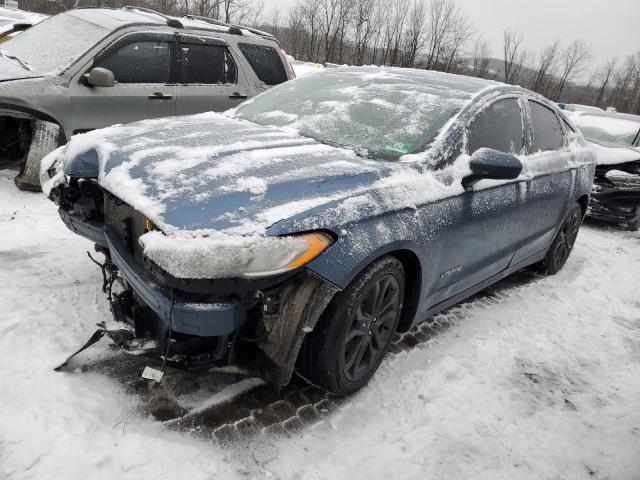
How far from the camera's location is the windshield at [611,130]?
8.55 metres

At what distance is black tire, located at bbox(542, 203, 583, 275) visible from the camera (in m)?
4.63

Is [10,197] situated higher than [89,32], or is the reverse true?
[89,32]

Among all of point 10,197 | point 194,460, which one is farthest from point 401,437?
point 10,197

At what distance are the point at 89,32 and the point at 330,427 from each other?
15.6ft

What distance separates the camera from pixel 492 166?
276 cm

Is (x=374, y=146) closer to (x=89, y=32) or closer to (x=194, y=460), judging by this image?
(x=194, y=460)

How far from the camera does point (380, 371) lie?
290 centimetres

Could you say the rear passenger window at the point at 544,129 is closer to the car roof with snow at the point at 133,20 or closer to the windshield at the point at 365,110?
the windshield at the point at 365,110

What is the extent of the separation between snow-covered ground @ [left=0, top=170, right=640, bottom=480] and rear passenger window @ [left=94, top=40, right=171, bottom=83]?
1900mm

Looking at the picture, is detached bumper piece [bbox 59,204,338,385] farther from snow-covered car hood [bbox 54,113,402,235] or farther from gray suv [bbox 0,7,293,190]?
gray suv [bbox 0,7,293,190]

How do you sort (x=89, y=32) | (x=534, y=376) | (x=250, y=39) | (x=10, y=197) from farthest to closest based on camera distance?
1. (x=250, y=39)
2. (x=89, y=32)
3. (x=10, y=197)
4. (x=534, y=376)

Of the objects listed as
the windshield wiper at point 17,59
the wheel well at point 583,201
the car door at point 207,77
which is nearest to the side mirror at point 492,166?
the wheel well at point 583,201

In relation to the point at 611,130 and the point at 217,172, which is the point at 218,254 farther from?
the point at 611,130

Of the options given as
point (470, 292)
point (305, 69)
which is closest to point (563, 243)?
point (470, 292)
